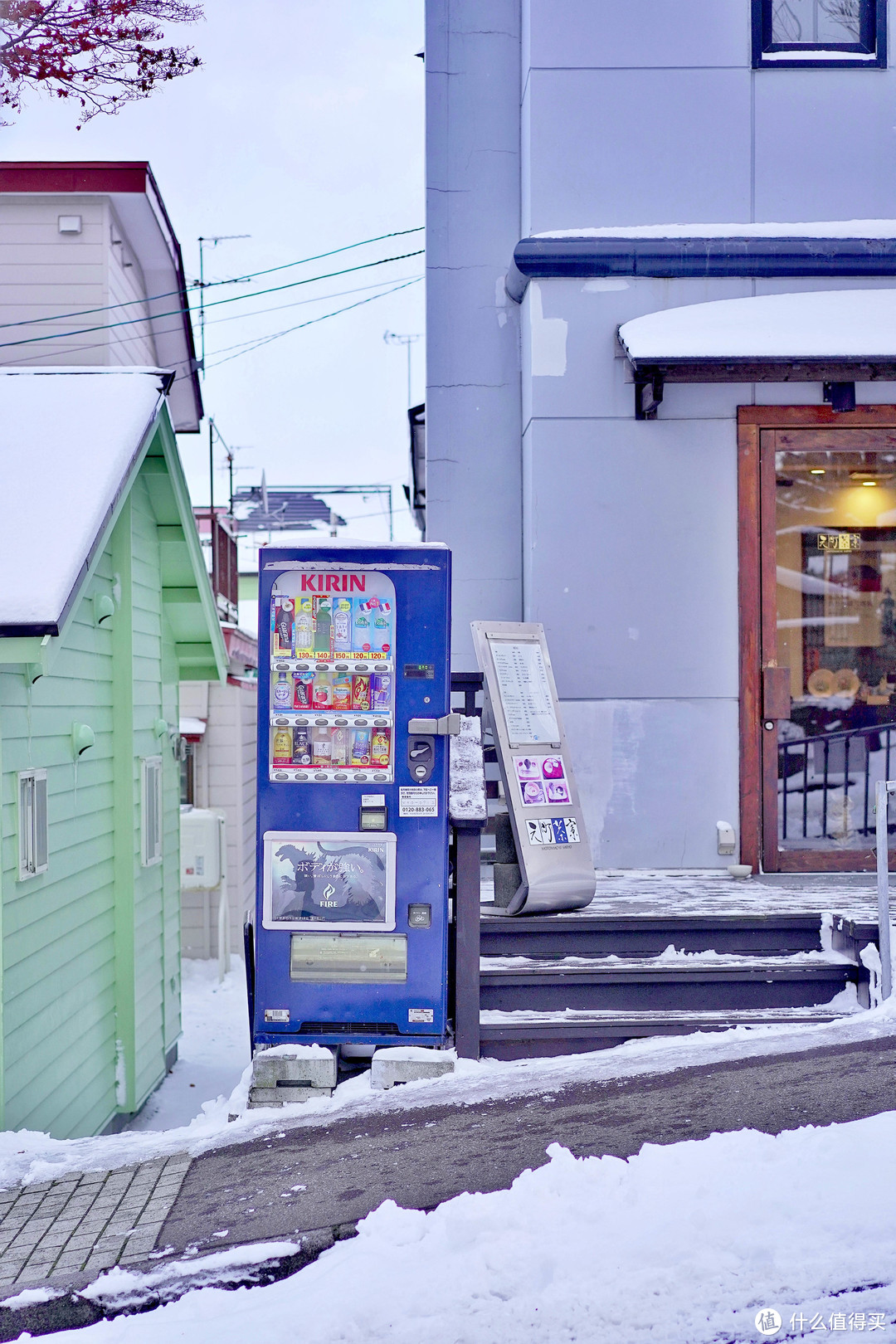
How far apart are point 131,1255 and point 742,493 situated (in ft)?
A: 18.5

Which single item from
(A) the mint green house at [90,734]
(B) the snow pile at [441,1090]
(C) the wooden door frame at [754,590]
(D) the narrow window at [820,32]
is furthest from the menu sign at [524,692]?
(D) the narrow window at [820,32]

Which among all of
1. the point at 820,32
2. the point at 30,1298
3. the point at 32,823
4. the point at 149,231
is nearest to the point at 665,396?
the point at 820,32

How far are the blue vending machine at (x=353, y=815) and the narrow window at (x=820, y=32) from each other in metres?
5.11

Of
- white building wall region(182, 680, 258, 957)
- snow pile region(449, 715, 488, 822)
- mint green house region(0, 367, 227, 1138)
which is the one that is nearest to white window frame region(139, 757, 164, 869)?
mint green house region(0, 367, 227, 1138)

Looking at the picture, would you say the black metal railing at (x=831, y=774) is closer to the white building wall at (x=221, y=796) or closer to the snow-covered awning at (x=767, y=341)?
the snow-covered awning at (x=767, y=341)

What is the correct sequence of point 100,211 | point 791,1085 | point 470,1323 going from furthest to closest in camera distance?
1. point 100,211
2. point 791,1085
3. point 470,1323

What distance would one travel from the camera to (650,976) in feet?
16.6

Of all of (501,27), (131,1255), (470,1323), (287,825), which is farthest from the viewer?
(501,27)

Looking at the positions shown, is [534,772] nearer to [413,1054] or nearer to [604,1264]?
[413,1054]

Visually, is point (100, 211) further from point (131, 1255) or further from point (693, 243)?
point (131, 1255)

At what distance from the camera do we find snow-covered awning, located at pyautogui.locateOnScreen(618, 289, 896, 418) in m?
6.47

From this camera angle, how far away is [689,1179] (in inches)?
133

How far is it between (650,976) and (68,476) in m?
3.56

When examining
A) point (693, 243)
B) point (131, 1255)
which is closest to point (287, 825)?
point (131, 1255)
